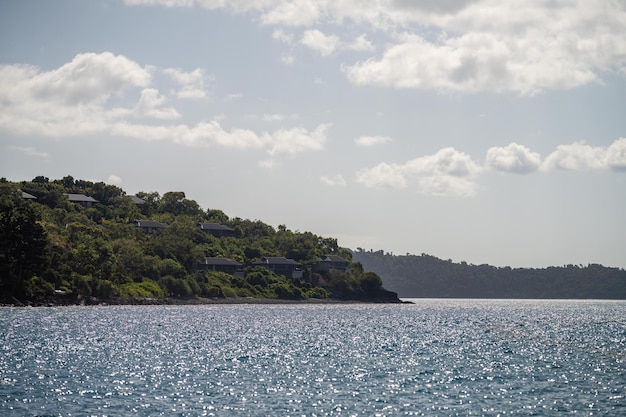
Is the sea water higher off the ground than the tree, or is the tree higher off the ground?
the tree

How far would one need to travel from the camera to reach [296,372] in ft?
204

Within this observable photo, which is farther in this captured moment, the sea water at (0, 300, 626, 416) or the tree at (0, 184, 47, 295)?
the tree at (0, 184, 47, 295)

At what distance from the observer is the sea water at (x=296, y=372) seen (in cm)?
4575

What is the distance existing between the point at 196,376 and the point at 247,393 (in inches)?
348

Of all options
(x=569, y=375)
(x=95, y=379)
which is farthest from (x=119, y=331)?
(x=569, y=375)

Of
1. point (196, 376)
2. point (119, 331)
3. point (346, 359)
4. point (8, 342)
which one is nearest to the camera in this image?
point (196, 376)

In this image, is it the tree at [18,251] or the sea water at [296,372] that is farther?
the tree at [18,251]

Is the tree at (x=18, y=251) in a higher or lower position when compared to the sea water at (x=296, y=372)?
higher

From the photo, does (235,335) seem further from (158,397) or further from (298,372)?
(158,397)

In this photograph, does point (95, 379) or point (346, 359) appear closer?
point (95, 379)

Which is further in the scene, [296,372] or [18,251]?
[18,251]

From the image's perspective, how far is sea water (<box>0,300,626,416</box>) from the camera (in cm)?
4575

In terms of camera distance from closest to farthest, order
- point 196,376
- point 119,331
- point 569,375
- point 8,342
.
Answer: point 196,376
point 569,375
point 8,342
point 119,331

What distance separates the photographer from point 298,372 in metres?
62.1
